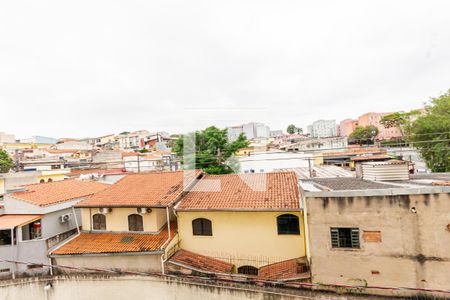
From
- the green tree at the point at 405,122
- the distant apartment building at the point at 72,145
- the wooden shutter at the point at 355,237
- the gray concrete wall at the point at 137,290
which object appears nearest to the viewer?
the wooden shutter at the point at 355,237

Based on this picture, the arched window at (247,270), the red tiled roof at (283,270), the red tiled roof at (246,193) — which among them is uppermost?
the red tiled roof at (246,193)

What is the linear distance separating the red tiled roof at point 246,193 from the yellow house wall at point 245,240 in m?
0.37

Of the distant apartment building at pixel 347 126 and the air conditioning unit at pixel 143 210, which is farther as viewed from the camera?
the distant apartment building at pixel 347 126

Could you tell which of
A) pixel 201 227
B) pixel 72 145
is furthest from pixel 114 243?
pixel 72 145

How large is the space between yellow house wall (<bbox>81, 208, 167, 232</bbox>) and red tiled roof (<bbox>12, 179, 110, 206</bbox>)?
2.17 meters

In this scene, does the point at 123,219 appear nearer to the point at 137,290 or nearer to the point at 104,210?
the point at 104,210

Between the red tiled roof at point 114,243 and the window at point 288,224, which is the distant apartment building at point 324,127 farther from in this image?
the red tiled roof at point 114,243

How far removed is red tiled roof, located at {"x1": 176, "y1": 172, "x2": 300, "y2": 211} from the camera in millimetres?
9641

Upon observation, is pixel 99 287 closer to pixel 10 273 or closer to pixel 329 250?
pixel 10 273

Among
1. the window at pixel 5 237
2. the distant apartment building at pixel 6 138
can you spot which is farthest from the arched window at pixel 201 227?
the distant apartment building at pixel 6 138

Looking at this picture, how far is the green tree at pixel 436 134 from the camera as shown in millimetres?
16812

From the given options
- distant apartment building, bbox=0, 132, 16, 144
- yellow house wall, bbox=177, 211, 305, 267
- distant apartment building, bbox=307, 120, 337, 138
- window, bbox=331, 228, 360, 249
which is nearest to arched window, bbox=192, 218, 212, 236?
yellow house wall, bbox=177, 211, 305, 267

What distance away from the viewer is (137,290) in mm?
8617

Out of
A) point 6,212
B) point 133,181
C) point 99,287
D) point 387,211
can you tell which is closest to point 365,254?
point 387,211
